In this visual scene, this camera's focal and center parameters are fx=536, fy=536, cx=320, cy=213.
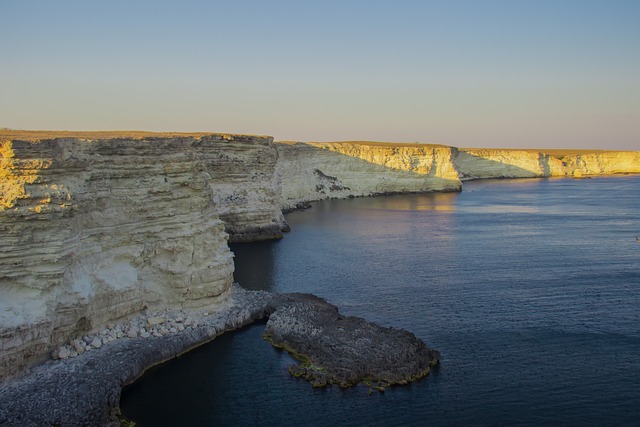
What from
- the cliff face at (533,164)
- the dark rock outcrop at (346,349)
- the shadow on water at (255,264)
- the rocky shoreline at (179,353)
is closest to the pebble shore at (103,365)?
the rocky shoreline at (179,353)

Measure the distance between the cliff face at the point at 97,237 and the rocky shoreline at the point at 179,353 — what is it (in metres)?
0.79

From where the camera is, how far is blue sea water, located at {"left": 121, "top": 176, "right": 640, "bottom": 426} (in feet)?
52.0

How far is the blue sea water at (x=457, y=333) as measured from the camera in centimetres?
1585

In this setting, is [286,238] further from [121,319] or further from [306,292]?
[121,319]

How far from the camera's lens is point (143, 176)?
2162 cm

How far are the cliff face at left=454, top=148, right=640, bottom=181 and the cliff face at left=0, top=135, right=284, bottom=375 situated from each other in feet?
307

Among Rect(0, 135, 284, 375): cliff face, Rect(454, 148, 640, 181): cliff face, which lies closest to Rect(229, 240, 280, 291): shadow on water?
Rect(0, 135, 284, 375): cliff face

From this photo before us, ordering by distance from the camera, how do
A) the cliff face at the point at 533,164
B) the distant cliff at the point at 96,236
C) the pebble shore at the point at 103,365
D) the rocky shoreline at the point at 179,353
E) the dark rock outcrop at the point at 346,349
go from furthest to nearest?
the cliff face at the point at 533,164, the dark rock outcrop at the point at 346,349, the distant cliff at the point at 96,236, the rocky shoreline at the point at 179,353, the pebble shore at the point at 103,365

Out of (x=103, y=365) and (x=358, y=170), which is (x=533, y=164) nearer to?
(x=358, y=170)

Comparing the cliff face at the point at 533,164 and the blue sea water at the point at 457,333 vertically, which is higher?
the cliff face at the point at 533,164

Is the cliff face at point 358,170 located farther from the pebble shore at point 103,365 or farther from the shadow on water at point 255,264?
the pebble shore at point 103,365

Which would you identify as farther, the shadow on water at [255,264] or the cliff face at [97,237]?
the shadow on water at [255,264]

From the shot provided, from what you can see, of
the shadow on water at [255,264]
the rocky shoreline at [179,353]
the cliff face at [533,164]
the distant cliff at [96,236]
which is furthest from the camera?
the cliff face at [533,164]

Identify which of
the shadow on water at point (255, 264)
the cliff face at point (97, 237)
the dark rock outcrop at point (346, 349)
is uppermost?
the cliff face at point (97, 237)
